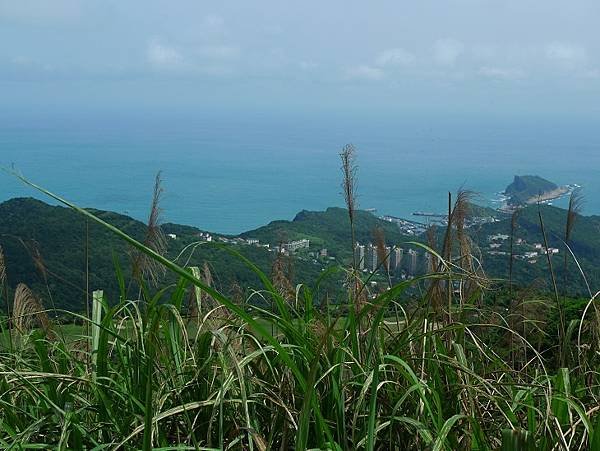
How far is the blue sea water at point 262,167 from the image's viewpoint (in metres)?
32.7

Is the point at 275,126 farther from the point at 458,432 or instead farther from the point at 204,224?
the point at 458,432

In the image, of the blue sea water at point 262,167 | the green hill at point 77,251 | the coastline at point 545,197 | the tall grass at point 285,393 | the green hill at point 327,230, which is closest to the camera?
the tall grass at point 285,393

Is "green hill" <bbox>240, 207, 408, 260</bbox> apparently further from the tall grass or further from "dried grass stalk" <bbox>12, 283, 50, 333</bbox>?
the tall grass

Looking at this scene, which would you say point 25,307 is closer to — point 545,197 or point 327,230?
point 545,197

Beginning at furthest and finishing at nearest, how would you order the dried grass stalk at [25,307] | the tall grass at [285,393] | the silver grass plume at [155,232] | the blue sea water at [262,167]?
the blue sea water at [262,167]
the silver grass plume at [155,232]
the dried grass stalk at [25,307]
the tall grass at [285,393]

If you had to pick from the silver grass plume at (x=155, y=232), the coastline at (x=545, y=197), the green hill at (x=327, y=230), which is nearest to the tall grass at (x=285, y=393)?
the silver grass plume at (x=155, y=232)

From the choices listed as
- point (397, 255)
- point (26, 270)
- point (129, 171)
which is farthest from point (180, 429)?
point (129, 171)

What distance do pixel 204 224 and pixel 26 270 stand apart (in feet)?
75.5

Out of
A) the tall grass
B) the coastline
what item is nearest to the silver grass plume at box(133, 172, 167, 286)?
the tall grass

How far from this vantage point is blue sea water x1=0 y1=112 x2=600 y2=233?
32688 millimetres

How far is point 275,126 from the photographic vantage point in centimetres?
12081

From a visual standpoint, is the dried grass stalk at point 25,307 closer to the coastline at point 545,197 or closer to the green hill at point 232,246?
the green hill at point 232,246

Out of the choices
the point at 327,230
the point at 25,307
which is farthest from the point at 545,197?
the point at 327,230

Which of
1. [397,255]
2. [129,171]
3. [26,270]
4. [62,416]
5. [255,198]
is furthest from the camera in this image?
[129,171]
